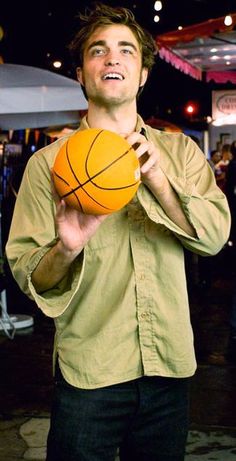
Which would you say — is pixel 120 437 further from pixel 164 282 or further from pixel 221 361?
pixel 221 361

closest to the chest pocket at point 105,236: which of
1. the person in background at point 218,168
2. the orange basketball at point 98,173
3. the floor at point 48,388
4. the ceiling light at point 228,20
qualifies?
the orange basketball at point 98,173

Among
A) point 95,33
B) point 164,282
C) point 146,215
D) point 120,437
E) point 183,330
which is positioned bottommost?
point 120,437

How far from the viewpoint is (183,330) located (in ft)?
7.47

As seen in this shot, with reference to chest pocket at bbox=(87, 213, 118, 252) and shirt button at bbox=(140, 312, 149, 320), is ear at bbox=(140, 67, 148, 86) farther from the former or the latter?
shirt button at bbox=(140, 312, 149, 320)

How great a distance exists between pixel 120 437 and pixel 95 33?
1.36 m

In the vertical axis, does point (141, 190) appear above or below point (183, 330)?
above

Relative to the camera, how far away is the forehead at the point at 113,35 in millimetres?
2240

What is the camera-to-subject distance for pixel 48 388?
548 cm

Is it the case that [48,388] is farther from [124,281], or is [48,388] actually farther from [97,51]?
[97,51]

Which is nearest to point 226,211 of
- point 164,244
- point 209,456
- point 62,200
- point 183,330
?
point 164,244

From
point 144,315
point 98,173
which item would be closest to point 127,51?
point 98,173

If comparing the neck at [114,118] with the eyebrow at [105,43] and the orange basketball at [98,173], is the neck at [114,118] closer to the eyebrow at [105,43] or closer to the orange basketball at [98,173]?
the eyebrow at [105,43]

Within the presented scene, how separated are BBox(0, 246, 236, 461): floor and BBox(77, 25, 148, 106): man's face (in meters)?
2.69

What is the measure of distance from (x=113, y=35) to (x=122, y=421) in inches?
50.2
